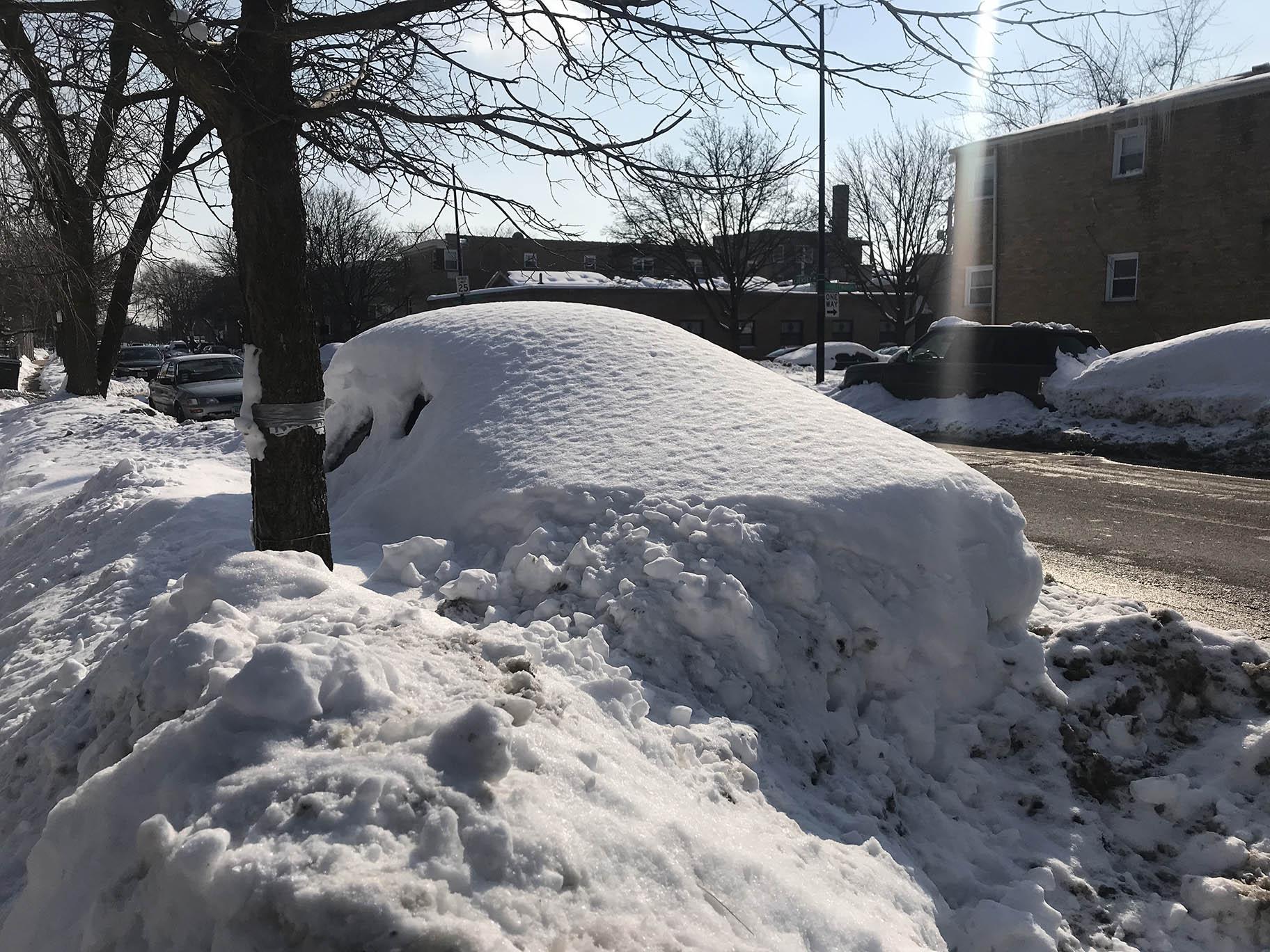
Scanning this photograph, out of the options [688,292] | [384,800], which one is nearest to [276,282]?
[384,800]

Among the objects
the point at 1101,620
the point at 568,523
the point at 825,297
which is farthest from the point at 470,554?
the point at 825,297

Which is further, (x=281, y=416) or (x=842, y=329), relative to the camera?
(x=842, y=329)

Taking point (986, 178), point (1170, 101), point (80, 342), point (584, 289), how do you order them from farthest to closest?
point (584, 289)
point (986, 178)
point (1170, 101)
point (80, 342)

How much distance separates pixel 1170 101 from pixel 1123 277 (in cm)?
430

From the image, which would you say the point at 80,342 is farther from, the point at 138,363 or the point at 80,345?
the point at 138,363

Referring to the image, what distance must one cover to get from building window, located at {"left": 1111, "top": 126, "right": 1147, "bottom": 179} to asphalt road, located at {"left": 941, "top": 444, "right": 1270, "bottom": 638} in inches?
592

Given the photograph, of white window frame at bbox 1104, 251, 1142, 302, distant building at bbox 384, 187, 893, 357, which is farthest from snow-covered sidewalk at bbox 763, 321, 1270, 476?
distant building at bbox 384, 187, 893, 357

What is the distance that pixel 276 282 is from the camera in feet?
13.1

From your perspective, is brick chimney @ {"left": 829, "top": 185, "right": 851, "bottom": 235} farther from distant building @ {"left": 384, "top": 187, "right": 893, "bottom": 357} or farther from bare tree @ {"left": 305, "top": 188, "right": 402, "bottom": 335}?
bare tree @ {"left": 305, "top": 188, "right": 402, "bottom": 335}

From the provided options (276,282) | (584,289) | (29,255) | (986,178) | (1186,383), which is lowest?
(1186,383)

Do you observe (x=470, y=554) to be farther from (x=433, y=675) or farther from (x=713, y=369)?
(x=713, y=369)

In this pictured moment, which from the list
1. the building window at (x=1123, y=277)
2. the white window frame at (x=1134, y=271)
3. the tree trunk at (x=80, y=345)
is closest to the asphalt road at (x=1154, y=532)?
the tree trunk at (x=80, y=345)

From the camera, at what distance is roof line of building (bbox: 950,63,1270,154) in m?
19.9

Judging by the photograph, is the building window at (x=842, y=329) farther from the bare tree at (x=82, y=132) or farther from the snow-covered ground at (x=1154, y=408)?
the bare tree at (x=82, y=132)
